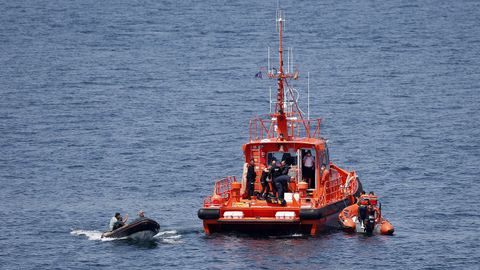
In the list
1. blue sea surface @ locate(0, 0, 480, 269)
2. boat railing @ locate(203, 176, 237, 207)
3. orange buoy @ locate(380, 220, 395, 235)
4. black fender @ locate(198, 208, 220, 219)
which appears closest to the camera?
black fender @ locate(198, 208, 220, 219)

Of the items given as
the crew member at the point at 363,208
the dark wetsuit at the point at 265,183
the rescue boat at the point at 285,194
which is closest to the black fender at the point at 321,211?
the rescue boat at the point at 285,194

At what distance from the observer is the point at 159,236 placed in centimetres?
6769

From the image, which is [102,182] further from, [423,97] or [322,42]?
[322,42]

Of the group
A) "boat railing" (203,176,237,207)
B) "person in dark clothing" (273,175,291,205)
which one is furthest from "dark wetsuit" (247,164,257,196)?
"person in dark clothing" (273,175,291,205)

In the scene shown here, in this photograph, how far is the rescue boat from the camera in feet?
211

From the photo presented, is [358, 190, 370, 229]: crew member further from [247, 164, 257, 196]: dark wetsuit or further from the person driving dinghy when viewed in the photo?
the person driving dinghy

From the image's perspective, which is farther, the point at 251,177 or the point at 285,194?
the point at 251,177

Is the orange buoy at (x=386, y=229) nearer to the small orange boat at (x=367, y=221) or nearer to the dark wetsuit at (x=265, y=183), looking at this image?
the small orange boat at (x=367, y=221)

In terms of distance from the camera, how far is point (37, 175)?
86.6 m

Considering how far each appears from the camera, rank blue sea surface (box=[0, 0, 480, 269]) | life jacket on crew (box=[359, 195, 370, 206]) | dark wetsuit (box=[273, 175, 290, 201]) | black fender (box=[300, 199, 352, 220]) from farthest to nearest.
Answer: life jacket on crew (box=[359, 195, 370, 206])
dark wetsuit (box=[273, 175, 290, 201])
blue sea surface (box=[0, 0, 480, 269])
black fender (box=[300, 199, 352, 220])

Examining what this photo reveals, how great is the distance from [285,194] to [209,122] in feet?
140

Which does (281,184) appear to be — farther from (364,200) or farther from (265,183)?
(364,200)

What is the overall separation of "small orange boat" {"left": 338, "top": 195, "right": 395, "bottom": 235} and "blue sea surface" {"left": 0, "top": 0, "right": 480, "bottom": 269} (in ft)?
2.49

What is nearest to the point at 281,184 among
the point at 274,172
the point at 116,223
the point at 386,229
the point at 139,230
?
the point at 274,172
